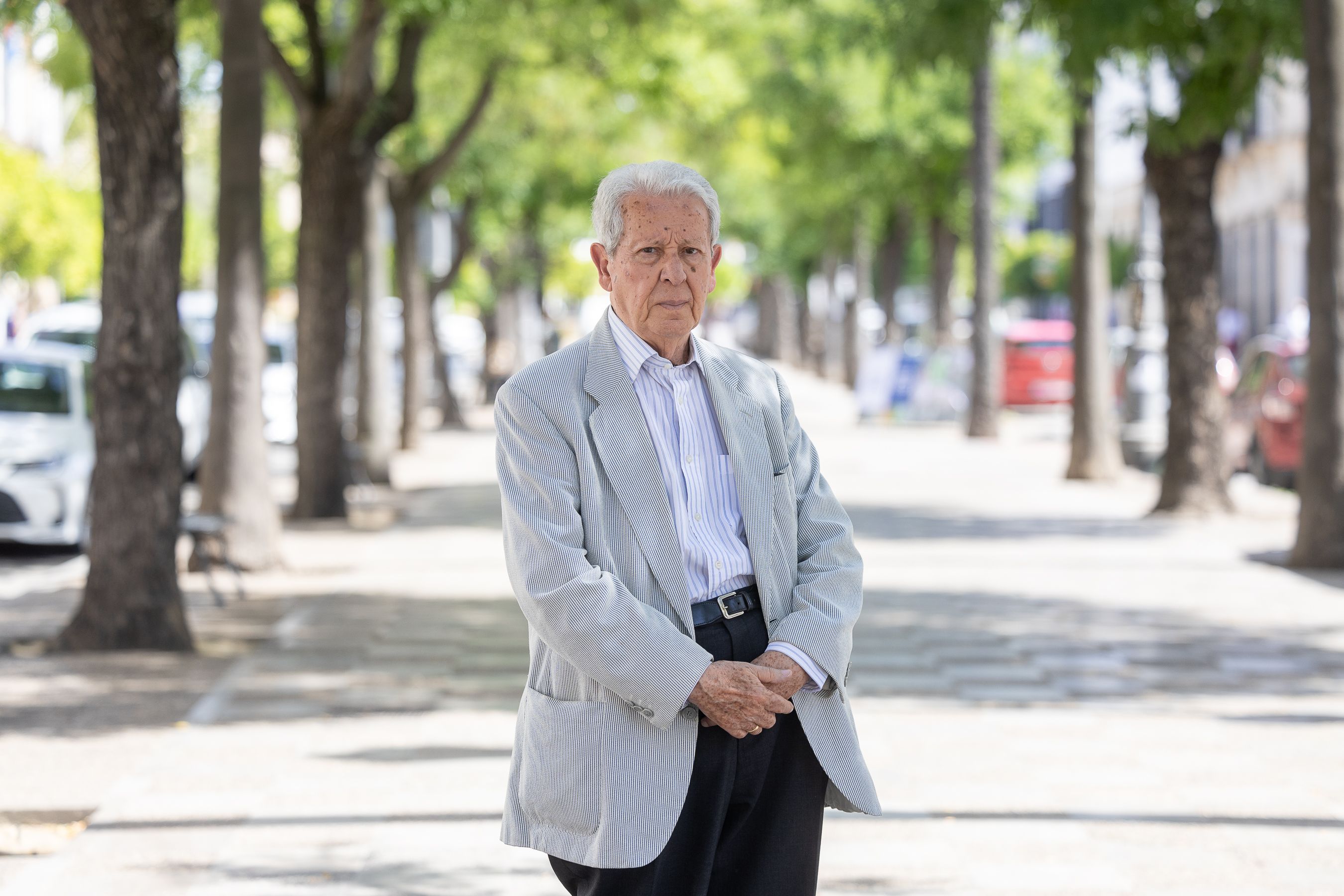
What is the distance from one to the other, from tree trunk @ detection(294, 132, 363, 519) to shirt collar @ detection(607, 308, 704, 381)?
42.6ft

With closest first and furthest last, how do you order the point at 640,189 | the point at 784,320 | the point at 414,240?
the point at 640,189, the point at 414,240, the point at 784,320

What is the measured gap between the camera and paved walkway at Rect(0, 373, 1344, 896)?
557 centimetres

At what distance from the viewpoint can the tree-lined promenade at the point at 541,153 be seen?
31.2 ft

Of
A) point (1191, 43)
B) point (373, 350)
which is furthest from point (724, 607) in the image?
point (373, 350)

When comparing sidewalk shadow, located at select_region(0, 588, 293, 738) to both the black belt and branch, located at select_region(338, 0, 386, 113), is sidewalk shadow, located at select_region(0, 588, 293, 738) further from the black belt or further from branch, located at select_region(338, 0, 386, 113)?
branch, located at select_region(338, 0, 386, 113)

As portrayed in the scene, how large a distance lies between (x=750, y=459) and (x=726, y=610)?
283 millimetres

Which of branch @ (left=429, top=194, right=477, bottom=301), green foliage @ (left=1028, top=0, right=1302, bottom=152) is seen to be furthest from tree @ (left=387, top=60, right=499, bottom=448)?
green foliage @ (left=1028, top=0, right=1302, bottom=152)

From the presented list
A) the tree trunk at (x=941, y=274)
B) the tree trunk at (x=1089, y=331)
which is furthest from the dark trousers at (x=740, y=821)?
the tree trunk at (x=941, y=274)

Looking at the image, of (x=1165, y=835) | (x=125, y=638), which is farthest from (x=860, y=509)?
(x=1165, y=835)

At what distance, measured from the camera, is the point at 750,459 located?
3.46 metres

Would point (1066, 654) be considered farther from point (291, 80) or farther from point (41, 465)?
point (291, 80)

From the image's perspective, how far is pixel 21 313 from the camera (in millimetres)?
48594

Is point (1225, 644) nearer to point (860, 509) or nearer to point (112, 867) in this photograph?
point (112, 867)

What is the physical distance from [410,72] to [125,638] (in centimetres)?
868
